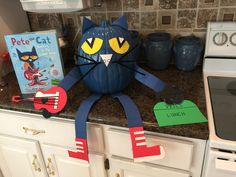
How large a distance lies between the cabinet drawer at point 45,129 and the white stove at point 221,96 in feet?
1.40

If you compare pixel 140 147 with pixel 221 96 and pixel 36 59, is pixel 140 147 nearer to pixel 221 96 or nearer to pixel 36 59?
pixel 221 96

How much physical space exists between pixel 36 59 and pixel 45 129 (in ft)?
1.04

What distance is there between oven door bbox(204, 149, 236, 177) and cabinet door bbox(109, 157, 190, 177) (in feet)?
0.39

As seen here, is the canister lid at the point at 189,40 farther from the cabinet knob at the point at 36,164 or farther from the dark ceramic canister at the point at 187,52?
the cabinet knob at the point at 36,164

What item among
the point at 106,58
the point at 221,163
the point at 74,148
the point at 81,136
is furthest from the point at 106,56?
the point at 221,163

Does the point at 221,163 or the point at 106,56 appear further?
the point at 106,56

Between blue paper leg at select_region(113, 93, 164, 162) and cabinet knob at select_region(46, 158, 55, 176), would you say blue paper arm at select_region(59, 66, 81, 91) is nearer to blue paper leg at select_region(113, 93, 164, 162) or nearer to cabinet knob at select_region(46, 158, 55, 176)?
blue paper leg at select_region(113, 93, 164, 162)

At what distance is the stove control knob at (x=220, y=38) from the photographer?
1.06 m

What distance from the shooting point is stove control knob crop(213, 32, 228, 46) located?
1057 mm

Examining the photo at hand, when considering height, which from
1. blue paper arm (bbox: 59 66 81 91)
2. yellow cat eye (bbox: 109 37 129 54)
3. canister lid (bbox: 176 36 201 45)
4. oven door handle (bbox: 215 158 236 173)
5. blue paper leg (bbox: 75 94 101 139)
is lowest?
oven door handle (bbox: 215 158 236 173)

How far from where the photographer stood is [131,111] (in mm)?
835

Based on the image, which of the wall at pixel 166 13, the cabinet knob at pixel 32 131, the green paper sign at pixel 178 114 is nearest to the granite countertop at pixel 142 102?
the green paper sign at pixel 178 114

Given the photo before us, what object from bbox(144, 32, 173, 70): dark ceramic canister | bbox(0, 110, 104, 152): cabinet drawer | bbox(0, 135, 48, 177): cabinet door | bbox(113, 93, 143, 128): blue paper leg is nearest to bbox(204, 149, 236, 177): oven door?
bbox(113, 93, 143, 128): blue paper leg

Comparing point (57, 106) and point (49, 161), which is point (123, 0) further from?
point (49, 161)
